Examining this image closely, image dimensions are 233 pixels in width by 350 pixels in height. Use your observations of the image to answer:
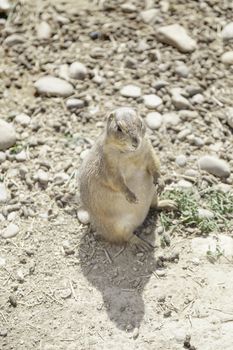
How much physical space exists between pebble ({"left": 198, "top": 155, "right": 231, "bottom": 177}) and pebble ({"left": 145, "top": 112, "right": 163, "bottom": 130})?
52cm

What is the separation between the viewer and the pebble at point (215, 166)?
5965mm

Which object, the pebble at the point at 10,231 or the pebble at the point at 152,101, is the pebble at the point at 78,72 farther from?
the pebble at the point at 10,231

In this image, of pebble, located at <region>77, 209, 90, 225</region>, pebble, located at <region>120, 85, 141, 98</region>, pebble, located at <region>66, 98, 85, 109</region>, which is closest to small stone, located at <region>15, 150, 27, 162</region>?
pebble, located at <region>66, 98, 85, 109</region>

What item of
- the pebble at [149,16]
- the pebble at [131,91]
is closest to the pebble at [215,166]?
the pebble at [131,91]

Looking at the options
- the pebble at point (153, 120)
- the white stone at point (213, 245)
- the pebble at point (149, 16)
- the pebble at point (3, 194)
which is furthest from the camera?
the pebble at point (149, 16)

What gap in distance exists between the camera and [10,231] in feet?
18.7

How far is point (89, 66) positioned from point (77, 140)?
871mm

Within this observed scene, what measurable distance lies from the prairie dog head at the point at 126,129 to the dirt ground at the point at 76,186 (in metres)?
1.03

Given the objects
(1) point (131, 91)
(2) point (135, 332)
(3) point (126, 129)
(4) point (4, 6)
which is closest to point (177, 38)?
(1) point (131, 91)

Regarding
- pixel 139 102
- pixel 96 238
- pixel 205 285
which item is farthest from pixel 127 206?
pixel 139 102

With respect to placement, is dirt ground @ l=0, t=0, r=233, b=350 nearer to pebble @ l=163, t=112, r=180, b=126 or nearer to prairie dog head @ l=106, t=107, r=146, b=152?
pebble @ l=163, t=112, r=180, b=126

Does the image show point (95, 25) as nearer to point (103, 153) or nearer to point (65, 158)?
point (65, 158)

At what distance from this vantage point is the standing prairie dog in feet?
17.1

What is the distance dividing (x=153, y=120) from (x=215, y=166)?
694 mm
